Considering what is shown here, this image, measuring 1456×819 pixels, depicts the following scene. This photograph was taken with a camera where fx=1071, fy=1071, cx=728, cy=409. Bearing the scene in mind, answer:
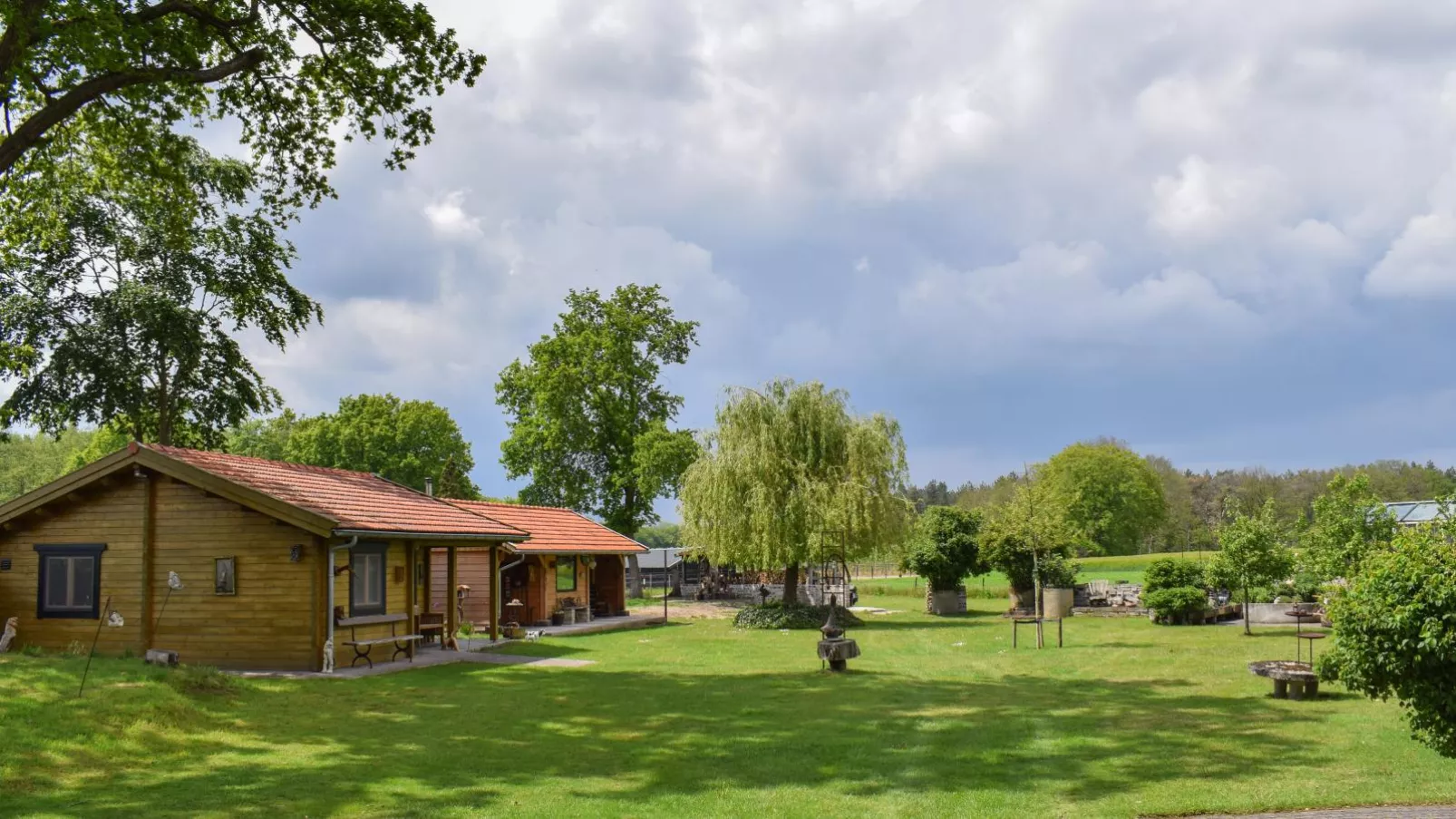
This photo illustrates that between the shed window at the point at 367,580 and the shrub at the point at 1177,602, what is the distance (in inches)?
828

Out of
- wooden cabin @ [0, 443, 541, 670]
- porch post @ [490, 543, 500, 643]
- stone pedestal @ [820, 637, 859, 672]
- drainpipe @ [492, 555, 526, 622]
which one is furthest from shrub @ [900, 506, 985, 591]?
wooden cabin @ [0, 443, 541, 670]

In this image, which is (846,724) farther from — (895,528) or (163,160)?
(895,528)

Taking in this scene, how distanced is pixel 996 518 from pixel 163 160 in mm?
26730

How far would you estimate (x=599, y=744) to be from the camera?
12383 mm

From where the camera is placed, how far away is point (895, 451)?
105 ft

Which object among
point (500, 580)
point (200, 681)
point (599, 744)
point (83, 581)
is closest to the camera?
point (599, 744)

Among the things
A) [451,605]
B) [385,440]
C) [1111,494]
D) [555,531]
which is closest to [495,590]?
[451,605]

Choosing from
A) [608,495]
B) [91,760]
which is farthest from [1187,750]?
[608,495]

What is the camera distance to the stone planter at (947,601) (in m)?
37.7

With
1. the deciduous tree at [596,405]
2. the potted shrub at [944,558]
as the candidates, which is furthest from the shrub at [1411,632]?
the deciduous tree at [596,405]

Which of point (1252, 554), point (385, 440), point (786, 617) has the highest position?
point (385, 440)

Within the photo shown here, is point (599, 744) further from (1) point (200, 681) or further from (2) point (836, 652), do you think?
(2) point (836, 652)

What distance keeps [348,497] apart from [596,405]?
97.9ft

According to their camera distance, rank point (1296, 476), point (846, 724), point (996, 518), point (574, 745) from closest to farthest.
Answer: point (574, 745), point (846, 724), point (996, 518), point (1296, 476)
